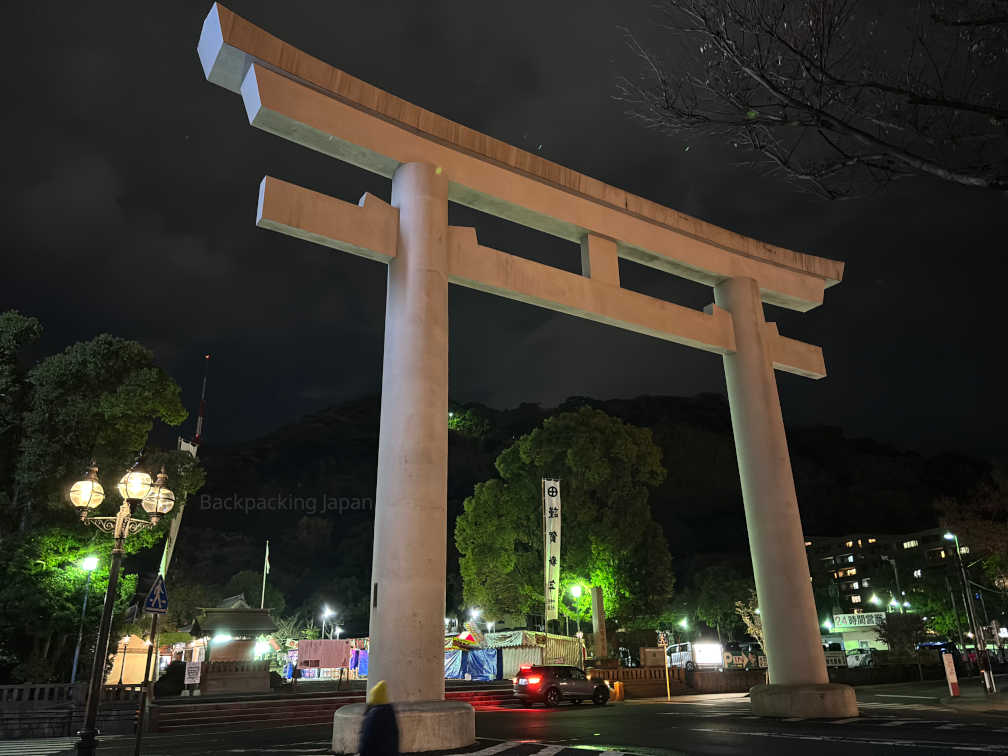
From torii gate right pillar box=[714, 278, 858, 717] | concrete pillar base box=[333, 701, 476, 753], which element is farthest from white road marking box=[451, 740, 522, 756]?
torii gate right pillar box=[714, 278, 858, 717]

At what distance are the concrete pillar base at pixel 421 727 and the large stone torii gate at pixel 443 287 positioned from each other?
0.08 feet

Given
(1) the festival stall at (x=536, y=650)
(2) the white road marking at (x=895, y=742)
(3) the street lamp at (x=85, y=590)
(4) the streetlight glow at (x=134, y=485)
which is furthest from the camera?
(1) the festival stall at (x=536, y=650)

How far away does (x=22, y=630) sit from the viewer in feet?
51.4

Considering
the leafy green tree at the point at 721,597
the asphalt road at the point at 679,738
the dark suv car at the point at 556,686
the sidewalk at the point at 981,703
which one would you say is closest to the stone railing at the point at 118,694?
the asphalt road at the point at 679,738

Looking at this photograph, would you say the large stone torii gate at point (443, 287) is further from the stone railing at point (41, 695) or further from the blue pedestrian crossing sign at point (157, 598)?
the stone railing at point (41, 695)

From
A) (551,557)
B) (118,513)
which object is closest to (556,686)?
(551,557)

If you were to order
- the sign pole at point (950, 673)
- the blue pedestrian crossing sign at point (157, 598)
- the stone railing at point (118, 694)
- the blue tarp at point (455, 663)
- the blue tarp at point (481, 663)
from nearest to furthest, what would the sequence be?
the blue pedestrian crossing sign at point (157, 598)
the stone railing at point (118, 694)
the sign pole at point (950, 673)
the blue tarp at point (481, 663)
the blue tarp at point (455, 663)

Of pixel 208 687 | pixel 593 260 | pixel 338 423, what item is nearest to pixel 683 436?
pixel 338 423

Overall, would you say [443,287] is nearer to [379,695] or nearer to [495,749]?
[495,749]

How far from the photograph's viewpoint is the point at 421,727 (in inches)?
293

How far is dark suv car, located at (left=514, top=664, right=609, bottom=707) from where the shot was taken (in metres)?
19.0

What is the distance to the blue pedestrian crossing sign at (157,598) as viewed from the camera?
8.73 meters

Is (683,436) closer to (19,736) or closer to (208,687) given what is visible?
(208,687)

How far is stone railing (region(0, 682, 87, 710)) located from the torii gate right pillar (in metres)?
14.5
